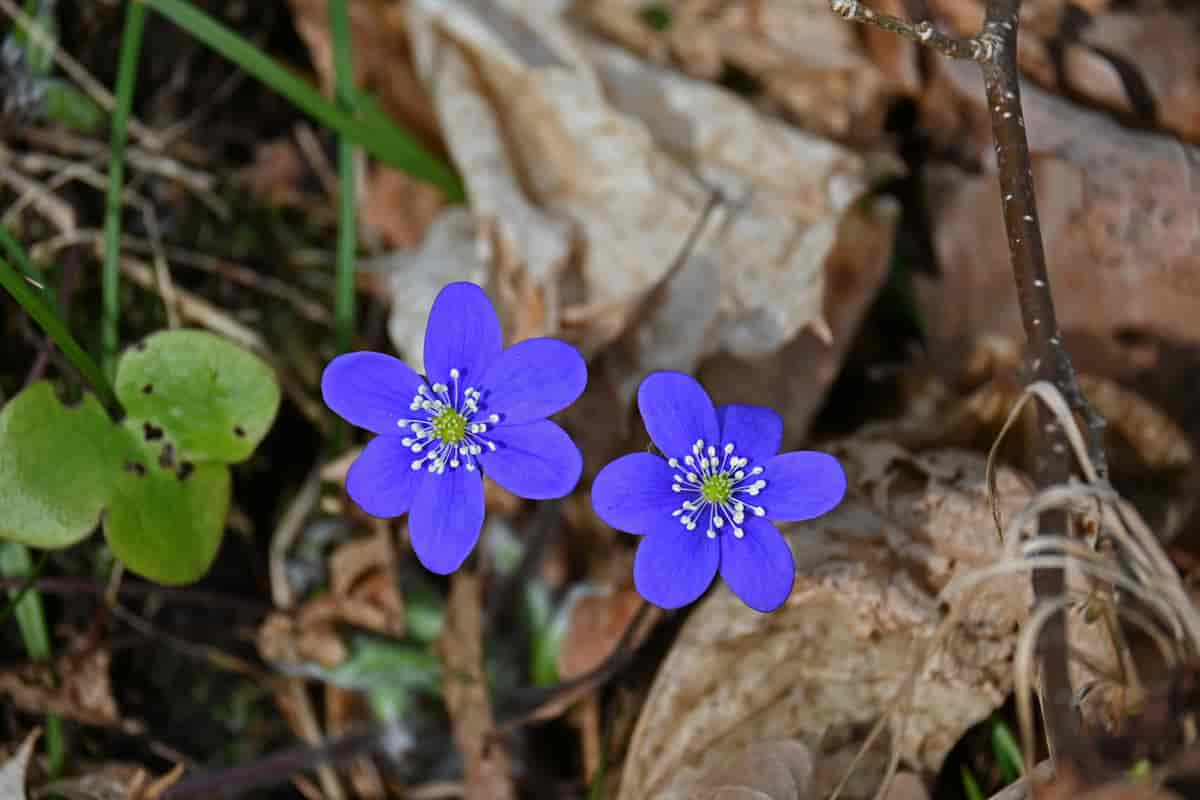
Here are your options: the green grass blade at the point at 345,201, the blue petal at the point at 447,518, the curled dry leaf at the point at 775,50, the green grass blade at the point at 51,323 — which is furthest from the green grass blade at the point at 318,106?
the blue petal at the point at 447,518

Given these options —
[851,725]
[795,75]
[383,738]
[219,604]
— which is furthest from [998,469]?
[219,604]

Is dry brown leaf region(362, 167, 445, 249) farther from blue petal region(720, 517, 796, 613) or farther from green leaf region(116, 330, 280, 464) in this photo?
blue petal region(720, 517, 796, 613)

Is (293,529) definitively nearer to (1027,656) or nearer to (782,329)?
(782,329)

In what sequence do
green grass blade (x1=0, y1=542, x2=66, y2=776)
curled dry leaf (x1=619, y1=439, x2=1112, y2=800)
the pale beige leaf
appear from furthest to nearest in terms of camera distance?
green grass blade (x1=0, y1=542, x2=66, y2=776), the pale beige leaf, curled dry leaf (x1=619, y1=439, x2=1112, y2=800)

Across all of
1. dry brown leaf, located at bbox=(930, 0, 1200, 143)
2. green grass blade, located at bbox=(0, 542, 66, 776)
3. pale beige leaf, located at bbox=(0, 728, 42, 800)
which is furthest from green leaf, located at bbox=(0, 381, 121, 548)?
dry brown leaf, located at bbox=(930, 0, 1200, 143)

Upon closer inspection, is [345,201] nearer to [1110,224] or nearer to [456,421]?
[456,421]

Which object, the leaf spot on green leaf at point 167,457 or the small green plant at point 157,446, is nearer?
the small green plant at point 157,446

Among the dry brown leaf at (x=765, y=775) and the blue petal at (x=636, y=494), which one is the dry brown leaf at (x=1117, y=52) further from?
the dry brown leaf at (x=765, y=775)
